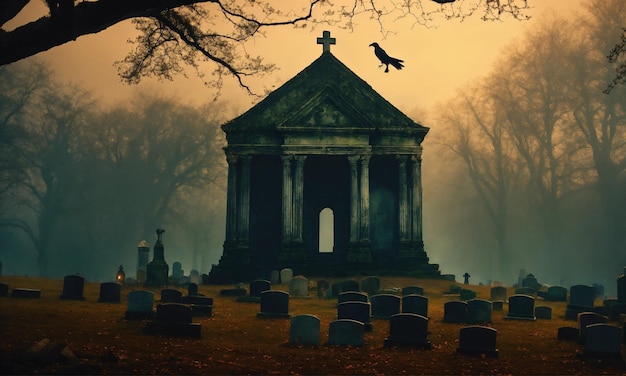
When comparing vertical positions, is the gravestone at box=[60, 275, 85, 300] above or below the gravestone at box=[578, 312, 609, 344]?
above

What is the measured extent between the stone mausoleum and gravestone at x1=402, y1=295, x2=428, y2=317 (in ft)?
37.6

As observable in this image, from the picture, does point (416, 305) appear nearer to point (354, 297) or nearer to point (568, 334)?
point (354, 297)

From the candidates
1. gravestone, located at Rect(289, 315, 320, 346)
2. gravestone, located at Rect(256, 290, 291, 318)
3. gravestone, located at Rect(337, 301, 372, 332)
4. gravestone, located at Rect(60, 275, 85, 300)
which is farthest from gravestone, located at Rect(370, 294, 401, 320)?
gravestone, located at Rect(60, 275, 85, 300)

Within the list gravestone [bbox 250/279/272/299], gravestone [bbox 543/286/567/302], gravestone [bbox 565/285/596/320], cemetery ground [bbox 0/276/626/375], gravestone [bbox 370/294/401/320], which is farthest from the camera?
gravestone [bbox 543/286/567/302]

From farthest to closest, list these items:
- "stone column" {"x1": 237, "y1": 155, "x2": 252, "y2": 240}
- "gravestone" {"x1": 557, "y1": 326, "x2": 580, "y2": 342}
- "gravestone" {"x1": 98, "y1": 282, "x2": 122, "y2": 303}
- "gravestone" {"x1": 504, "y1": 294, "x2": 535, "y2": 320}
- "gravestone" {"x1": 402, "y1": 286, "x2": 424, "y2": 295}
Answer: "stone column" {"x1": 237, "y1": 155, "x2": 252, "y2": 240} < "gravestone" {"x1": 402, "y1": 286, "x2": 424, "y2": 295} < "gravestone" {"x1": 98, "y1": 282, "x2": 122, "y2": 303} < "gravestone" {"x1": 504, "y1": 294, "x2": 535, "y2": 320} < "gravestone" {"x1": 557, "y1": 326, "x2": 580, "y2": 342}

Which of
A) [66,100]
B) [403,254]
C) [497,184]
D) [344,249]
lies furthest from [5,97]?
[497,184]

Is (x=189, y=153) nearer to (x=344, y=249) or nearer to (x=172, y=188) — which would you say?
(x=172, y=188)

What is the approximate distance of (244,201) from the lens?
1163 inches

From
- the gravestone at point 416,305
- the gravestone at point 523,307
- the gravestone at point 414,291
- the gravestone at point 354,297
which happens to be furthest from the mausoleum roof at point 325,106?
the gravestone at point 416,305

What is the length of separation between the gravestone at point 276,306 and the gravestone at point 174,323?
3.76m

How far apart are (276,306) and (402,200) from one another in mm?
14087

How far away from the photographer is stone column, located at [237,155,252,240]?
96.1ft

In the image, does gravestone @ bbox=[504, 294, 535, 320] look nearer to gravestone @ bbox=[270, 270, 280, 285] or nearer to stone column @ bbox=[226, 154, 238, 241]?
gravestone @ bbox=[270, 270, 280, 285]

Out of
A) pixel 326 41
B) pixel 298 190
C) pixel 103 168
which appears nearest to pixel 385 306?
pixel 298 190
